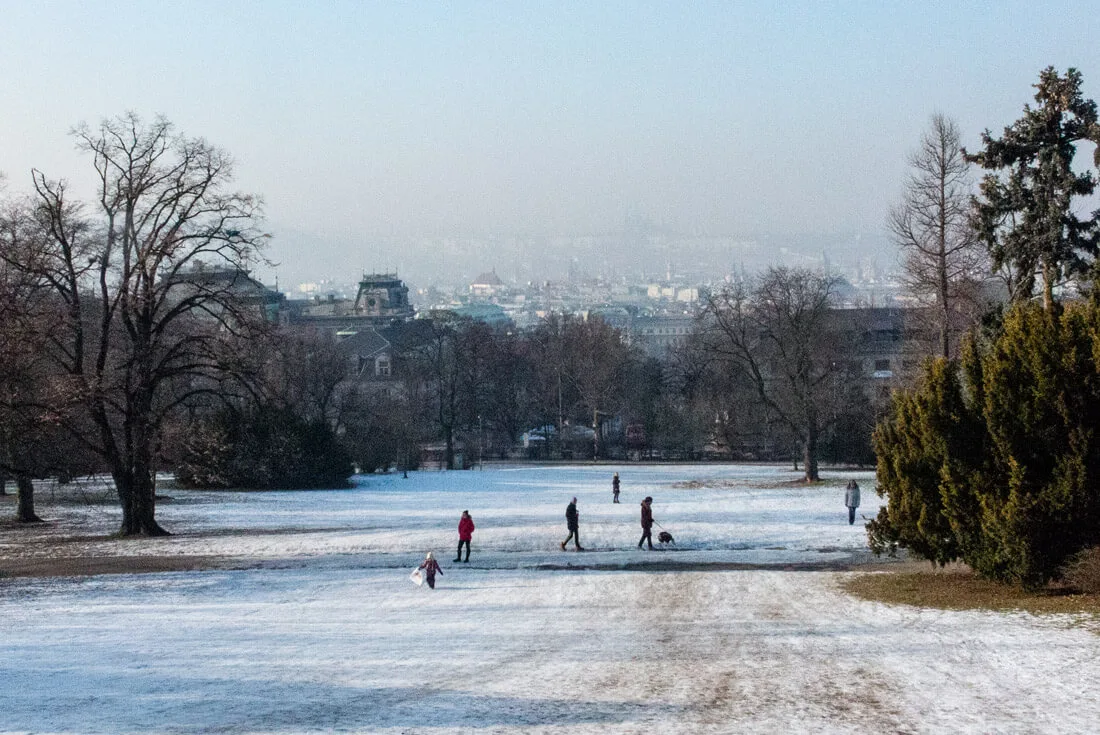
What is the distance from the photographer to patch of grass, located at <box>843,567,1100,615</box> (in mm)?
21672

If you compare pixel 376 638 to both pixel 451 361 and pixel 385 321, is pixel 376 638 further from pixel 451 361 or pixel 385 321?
pixel 385 321

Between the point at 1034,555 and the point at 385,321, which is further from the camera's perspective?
the point at 385,321

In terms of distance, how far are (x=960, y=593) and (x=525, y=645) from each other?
9.61 m

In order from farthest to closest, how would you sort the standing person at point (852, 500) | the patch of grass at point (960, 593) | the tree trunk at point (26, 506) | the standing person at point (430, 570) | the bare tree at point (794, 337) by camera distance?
the bare tree at point (794, 337), the tree trunk at point (26, 506), the standing person at point (852, 500), the standing person at point (430, 570), the patch of grass at point (960, 593)

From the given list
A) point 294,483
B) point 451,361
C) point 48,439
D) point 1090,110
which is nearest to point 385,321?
point 451,361

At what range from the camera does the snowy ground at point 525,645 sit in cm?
1487

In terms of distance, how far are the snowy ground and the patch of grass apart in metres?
0.77

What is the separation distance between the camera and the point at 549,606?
2517 centimetres

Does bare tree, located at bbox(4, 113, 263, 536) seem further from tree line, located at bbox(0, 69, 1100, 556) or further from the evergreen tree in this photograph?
the evergreen tree

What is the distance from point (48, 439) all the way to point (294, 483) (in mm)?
21997

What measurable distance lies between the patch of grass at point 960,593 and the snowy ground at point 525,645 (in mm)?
768

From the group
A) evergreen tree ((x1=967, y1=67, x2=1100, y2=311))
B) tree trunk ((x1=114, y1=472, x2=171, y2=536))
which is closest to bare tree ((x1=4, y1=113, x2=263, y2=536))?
tree trunk ((x1=114, y1=472, x2=171, y2=536))

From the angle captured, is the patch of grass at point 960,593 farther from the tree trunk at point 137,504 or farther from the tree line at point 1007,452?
the tree trunk at point 137,504

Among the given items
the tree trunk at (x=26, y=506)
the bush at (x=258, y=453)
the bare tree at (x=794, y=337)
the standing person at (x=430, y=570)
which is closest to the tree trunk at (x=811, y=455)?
the bare tree at (x=794, y=337)
